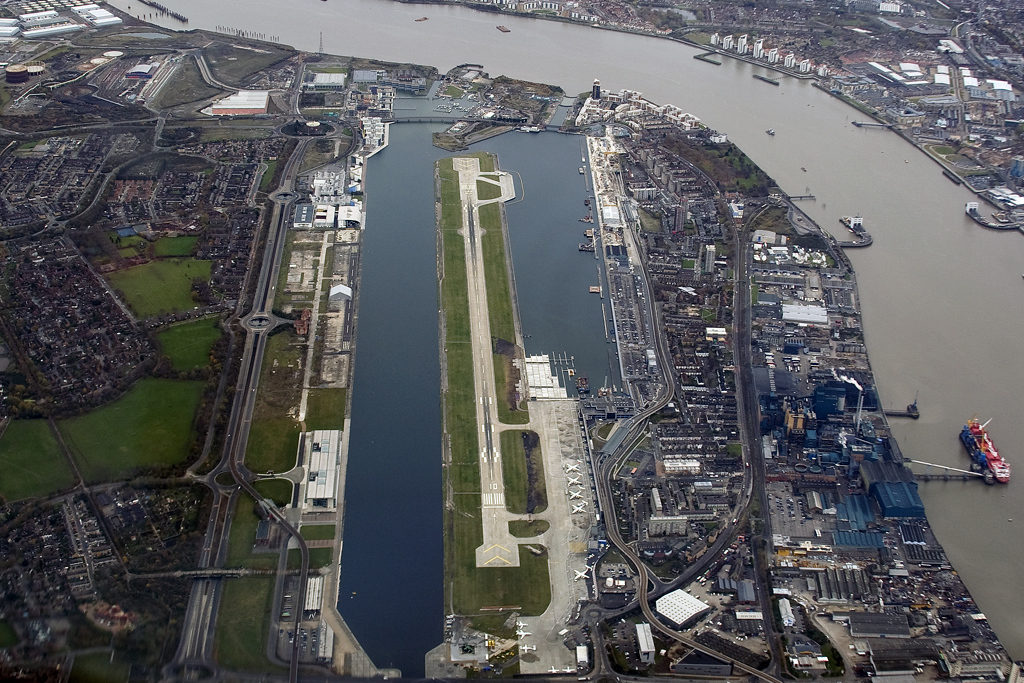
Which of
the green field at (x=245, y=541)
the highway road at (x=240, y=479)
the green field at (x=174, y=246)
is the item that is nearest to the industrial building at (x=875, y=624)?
the highway road at (x=240, y=479)

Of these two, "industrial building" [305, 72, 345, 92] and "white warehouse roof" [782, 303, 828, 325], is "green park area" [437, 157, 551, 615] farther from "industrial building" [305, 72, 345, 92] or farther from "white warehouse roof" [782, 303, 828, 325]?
"industrial building" [305, 72, 345, 92]

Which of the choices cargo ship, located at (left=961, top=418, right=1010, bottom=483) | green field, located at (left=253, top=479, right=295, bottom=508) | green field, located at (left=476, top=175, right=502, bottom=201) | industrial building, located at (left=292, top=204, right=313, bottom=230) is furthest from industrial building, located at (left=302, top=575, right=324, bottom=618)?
green field, located at (left=476, top=175, right=502, bottom=201)

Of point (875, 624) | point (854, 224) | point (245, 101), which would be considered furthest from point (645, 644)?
point (245, 101)

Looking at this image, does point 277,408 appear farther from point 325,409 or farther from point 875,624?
point 875,624

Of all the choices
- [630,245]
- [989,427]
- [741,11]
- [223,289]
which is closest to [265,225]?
[223,289]

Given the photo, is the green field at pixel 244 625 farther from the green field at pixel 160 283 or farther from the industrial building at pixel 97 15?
the industrial building at pixel 97 15

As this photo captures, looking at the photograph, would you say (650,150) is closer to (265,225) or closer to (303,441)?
(265,225)
